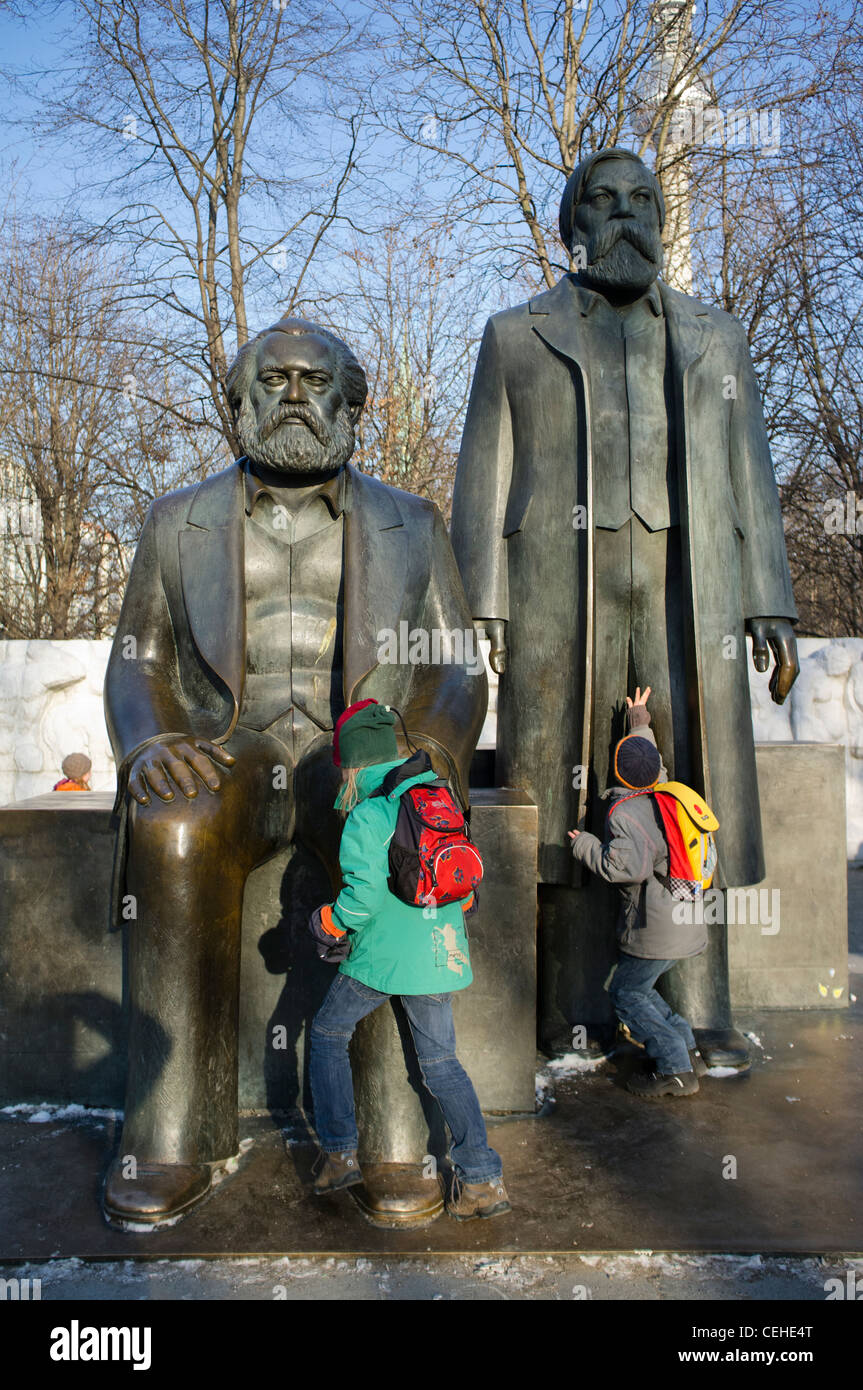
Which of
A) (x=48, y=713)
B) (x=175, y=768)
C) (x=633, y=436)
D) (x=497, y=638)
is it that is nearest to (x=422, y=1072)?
(x=175, y=768)

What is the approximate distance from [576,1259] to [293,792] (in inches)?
56.1

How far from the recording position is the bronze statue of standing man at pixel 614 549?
3885 millimetres

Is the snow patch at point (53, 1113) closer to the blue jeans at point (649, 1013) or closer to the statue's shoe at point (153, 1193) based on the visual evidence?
the statue's shoe at point (153, 1193)

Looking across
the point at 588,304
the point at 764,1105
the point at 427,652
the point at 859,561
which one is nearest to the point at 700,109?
the point at 859,561

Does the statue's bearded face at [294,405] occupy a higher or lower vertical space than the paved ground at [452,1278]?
higher

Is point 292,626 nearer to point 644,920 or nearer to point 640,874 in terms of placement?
point 640,874

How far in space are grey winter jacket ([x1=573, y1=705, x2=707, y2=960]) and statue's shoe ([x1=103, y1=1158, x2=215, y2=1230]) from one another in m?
1.48

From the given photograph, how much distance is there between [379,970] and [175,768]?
74 cm

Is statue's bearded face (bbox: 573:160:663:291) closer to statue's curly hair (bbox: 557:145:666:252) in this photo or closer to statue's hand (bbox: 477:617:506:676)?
statue's curly hair (bbox: 557:145:666:252)

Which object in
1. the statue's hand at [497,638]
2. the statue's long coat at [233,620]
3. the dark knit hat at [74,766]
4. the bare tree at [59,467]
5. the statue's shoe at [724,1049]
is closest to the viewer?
the statue's long coat at [233,620]

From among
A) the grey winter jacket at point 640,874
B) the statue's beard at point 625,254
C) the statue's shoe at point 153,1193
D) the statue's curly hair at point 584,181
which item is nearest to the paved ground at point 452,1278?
the statue's shoe at point 153,1193

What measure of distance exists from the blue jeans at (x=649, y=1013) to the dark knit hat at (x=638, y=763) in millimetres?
549

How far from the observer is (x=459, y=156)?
10.9 m
